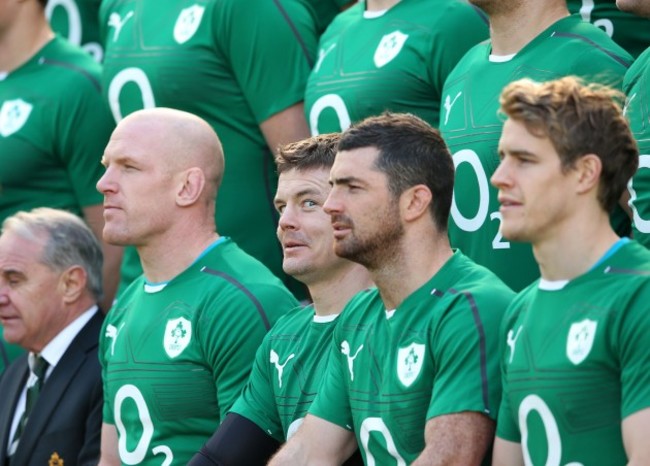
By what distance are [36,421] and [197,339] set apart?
3.68 feet

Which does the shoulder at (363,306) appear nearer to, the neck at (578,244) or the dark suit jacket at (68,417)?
the neck at (578,244)

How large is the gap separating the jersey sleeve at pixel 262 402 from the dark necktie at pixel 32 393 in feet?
4.72

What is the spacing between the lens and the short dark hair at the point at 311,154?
5.04 m

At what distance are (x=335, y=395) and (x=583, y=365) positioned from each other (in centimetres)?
105

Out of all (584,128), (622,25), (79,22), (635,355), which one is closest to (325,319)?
(584,128)

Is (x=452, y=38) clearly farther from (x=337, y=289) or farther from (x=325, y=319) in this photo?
(x=325, y=319)

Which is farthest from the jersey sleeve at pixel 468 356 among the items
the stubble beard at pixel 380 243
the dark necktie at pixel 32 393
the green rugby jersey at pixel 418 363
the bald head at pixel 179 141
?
the dark necktie at pixel 32 393

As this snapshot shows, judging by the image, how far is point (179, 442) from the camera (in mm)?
5129

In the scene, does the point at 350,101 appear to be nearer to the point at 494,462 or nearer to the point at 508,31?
the point at 508,31

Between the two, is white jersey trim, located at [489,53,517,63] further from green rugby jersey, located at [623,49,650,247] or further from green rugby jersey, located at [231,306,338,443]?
green rugby jersey, located at [231,306,338,443]

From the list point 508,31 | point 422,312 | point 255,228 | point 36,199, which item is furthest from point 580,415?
point 36,199

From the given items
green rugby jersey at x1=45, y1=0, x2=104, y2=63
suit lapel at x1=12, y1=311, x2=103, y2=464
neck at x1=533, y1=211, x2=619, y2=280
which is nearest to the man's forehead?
neck at x1=533, y1=211, x2=619, y2=280

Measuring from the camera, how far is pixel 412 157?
4.43 m

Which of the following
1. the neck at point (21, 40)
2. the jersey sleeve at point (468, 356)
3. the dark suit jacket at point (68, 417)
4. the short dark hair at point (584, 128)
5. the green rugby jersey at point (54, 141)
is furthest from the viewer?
the neck at point (21, 40)
